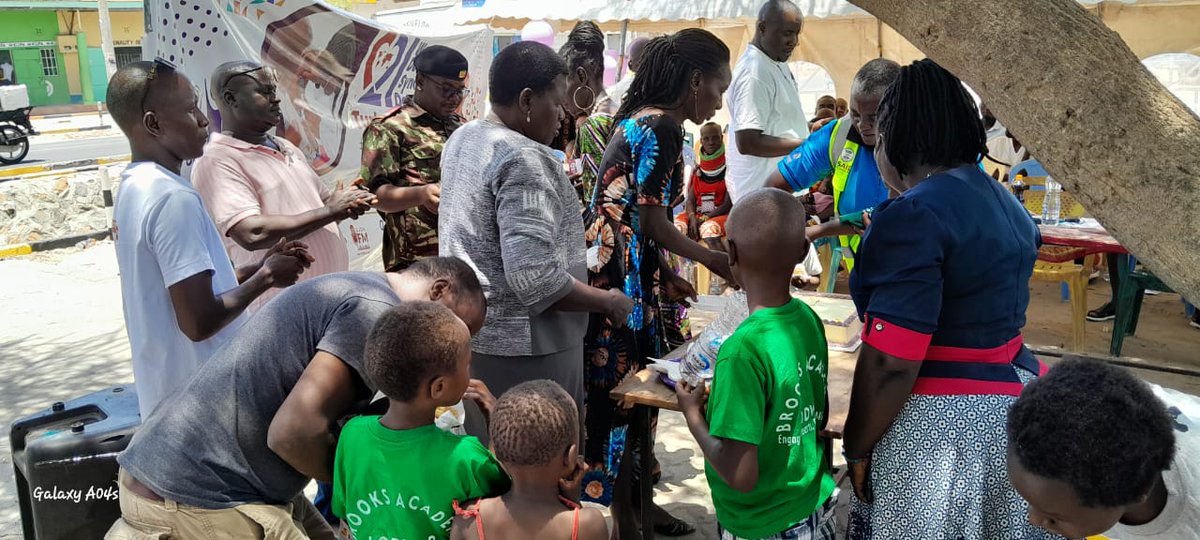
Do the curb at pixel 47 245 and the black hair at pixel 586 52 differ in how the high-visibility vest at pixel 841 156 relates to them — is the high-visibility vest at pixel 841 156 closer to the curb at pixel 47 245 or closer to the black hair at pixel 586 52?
the black hair at pixel 586 52

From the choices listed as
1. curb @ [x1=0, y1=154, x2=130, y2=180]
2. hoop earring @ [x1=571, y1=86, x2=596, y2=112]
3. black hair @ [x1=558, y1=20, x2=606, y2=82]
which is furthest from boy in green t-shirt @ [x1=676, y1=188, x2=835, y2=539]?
curb @ [x1=0, y1=154, x2=130, y2=180]

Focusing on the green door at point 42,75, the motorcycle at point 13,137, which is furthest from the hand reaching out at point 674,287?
the green door at point 42,75

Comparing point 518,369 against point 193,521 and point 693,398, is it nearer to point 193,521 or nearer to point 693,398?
point 693,398

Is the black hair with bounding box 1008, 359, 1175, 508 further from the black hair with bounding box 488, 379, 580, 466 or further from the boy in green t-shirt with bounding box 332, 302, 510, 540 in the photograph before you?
the boy in green t-shirt with bounding box 332, 302, 510, 540

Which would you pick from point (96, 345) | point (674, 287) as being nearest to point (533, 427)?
point (674, 287)

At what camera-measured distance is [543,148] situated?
2.86 metres

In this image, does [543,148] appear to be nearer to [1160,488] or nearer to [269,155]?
[269,155]

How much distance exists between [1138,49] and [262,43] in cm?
840

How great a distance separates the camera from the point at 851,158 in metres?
4.05

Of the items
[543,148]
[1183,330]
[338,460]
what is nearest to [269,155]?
[543,148]

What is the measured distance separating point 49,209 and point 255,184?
9.31 m

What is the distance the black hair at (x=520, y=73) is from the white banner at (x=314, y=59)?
9.92 ft

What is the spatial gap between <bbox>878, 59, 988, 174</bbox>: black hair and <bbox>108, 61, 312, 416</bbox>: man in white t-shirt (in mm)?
1950

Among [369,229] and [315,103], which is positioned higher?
[315,103]
